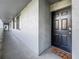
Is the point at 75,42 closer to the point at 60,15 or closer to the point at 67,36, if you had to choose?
the point at 67,36

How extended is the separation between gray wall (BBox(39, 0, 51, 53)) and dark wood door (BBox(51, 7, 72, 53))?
27 cm

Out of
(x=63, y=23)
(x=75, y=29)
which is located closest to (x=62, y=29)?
(x=63, y=23)

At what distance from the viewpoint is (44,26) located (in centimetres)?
461

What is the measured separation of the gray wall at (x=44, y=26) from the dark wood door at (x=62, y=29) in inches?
10.6

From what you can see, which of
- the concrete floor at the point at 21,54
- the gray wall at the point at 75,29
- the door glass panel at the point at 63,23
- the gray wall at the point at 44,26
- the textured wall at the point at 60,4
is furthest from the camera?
the gray wall at the point at 44,26

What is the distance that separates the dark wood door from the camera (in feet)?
12.9

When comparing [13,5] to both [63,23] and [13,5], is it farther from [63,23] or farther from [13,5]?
[63,23]

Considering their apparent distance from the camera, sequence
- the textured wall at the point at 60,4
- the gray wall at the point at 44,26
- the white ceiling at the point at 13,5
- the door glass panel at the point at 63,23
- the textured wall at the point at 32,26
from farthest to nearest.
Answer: the white ceiling at the point at 13,5
the textured wall at the point at 32,26
the gray wall at the point at 44,26
the door glass panel at the point at 63,23
the textured wall at the point at 60,4

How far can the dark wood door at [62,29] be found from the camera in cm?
394

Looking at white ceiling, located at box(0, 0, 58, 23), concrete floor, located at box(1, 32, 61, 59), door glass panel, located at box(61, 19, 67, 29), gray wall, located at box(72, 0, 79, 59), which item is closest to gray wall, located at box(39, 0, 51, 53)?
concrete floor, located at box(1, 32, 61, 59)

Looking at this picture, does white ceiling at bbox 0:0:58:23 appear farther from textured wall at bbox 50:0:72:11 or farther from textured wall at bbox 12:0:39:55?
textured wall at bbox 12:0:39:55

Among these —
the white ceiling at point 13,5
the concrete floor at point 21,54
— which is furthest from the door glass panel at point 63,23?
the concrete floor at point 21,54

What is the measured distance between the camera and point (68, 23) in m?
3.99

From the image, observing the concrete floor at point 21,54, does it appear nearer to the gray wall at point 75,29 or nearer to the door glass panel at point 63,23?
the door glass panel at point 63,23
